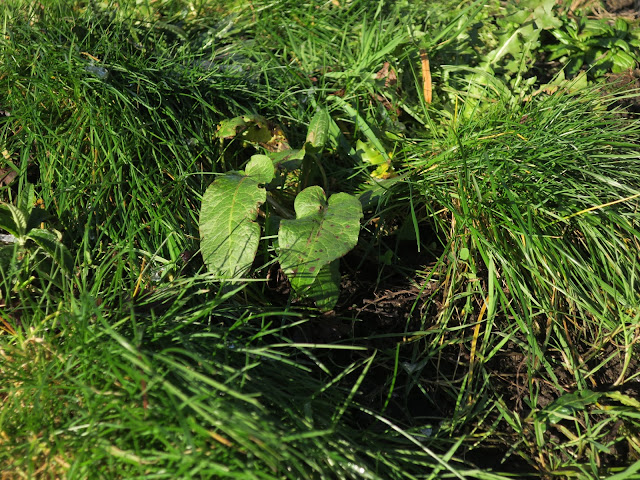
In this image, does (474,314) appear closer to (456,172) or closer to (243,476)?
(456,172)

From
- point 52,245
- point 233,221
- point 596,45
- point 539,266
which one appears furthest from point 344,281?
point 596,45

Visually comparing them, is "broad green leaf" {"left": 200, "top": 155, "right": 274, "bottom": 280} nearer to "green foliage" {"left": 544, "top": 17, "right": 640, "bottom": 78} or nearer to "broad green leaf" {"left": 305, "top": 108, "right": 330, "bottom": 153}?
"broad green leaf" {"left": 305, "top": 108, "right": 330, "bottom": 153}

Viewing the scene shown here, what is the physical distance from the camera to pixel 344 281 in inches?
82.5

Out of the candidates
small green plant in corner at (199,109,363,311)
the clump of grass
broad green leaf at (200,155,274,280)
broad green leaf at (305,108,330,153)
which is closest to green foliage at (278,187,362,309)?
small green plant in corner at (199,109,363,311)

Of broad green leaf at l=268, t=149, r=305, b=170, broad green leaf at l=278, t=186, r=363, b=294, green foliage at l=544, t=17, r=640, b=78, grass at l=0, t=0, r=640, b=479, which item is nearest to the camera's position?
grass at l=0, t=0, r=640, b=479

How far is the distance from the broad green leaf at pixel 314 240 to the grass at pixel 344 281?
13 centimetres

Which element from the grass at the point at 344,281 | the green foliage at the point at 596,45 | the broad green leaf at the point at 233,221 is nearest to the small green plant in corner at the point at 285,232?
the broad green leaf at the point at 233,221

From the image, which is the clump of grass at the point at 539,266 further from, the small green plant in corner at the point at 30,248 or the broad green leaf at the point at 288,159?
the small green plant in corner at the point at 30,248

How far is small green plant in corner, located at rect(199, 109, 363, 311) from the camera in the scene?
5.60 ft

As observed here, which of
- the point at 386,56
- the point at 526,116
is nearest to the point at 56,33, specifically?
the point at 386,56

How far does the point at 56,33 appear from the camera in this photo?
230cm

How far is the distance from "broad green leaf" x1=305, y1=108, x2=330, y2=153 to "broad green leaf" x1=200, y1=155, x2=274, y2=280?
0.73 ft

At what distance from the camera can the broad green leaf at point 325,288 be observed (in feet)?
5.87

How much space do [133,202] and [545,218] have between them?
1.42 m
